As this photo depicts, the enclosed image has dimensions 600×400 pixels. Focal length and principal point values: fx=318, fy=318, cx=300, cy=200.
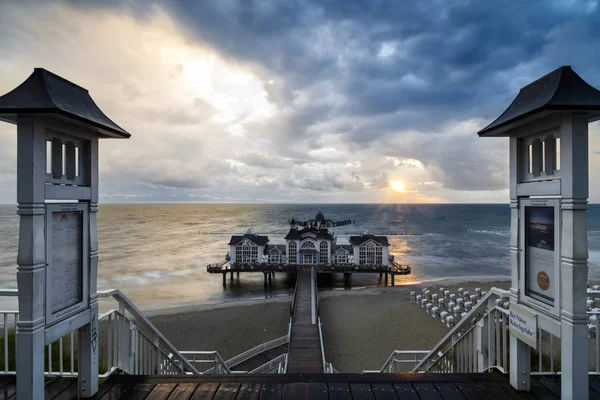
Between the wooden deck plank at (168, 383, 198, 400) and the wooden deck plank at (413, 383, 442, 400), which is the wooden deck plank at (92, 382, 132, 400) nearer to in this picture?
the wooden deck plank at (168, 383, 198, 400)

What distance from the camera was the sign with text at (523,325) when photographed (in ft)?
12.3

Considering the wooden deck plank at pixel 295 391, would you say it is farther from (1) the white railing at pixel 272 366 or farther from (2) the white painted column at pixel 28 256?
(1) the white railing at pixel 272 366

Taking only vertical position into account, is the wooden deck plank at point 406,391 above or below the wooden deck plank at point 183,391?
above

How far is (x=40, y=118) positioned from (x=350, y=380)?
15.3ft

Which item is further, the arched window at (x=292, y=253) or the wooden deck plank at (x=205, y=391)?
the arched window at (x=292, y=253)

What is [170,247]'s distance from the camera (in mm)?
53281

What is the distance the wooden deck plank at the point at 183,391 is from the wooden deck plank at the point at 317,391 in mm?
1426

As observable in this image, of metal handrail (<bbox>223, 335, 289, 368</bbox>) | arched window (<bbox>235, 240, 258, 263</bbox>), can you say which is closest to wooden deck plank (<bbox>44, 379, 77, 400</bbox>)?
metal handrail (<bbox>223, 335, 289, 368</bbox>)

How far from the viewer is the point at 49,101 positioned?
125 inches

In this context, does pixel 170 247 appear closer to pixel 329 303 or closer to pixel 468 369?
pixel 329 303

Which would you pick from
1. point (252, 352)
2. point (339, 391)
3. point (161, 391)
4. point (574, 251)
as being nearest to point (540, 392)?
point (574, 251)

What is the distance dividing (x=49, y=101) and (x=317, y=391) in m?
4.35

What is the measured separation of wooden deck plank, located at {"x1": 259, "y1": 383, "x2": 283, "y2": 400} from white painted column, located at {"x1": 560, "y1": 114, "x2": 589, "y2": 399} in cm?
319

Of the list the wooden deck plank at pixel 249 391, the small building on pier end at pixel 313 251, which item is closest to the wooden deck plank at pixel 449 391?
the wooden deck plank at pixel 249 391
